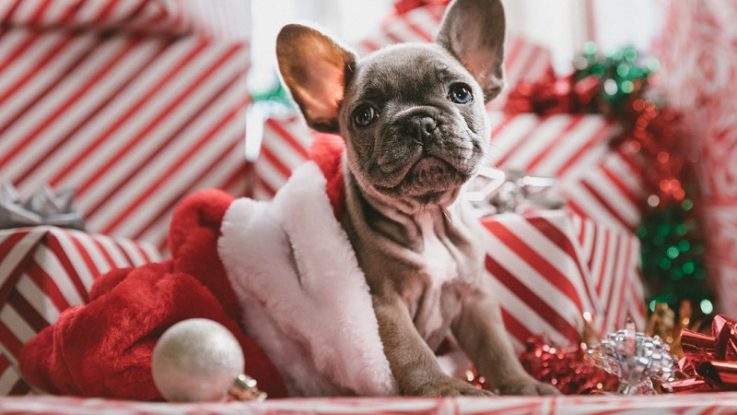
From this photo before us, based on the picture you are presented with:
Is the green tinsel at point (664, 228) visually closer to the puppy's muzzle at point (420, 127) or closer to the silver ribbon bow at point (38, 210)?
the puppy's muzzle at point (420, 127)

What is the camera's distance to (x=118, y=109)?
175 centimetres

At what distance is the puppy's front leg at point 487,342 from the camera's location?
1.12 m

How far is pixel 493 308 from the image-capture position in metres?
1.21

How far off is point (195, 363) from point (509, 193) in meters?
0.99

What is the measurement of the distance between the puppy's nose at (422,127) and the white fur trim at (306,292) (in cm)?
21

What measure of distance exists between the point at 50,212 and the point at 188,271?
50 centimetres

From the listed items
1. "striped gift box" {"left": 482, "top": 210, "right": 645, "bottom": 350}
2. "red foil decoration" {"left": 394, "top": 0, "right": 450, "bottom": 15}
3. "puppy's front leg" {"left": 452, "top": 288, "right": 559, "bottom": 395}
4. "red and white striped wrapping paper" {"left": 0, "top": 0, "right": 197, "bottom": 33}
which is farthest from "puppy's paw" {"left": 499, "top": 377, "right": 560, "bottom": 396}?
"red foil decoration" {"left": 394, "top": 0, "right": 450, "bottom": 15}

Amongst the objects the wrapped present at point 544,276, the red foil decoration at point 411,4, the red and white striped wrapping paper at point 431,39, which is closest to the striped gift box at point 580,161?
the red and white striped wrapping paper at point 431,39

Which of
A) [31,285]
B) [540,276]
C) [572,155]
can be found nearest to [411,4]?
[572,155]

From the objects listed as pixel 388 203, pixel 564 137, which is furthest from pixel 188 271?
pixel 564 137

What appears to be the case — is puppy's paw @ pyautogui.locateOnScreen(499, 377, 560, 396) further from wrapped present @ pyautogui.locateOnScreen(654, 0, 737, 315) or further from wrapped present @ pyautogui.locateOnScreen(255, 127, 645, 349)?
wrapped present @ pyautogui.locateOnScreen(654, 0, 737, 315)

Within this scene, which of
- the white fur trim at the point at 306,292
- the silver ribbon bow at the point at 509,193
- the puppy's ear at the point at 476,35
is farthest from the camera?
the silver ribbon bow at the point at 509,193

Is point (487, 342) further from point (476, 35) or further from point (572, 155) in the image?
point (572, 155)

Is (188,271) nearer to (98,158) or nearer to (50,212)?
(50,212)
